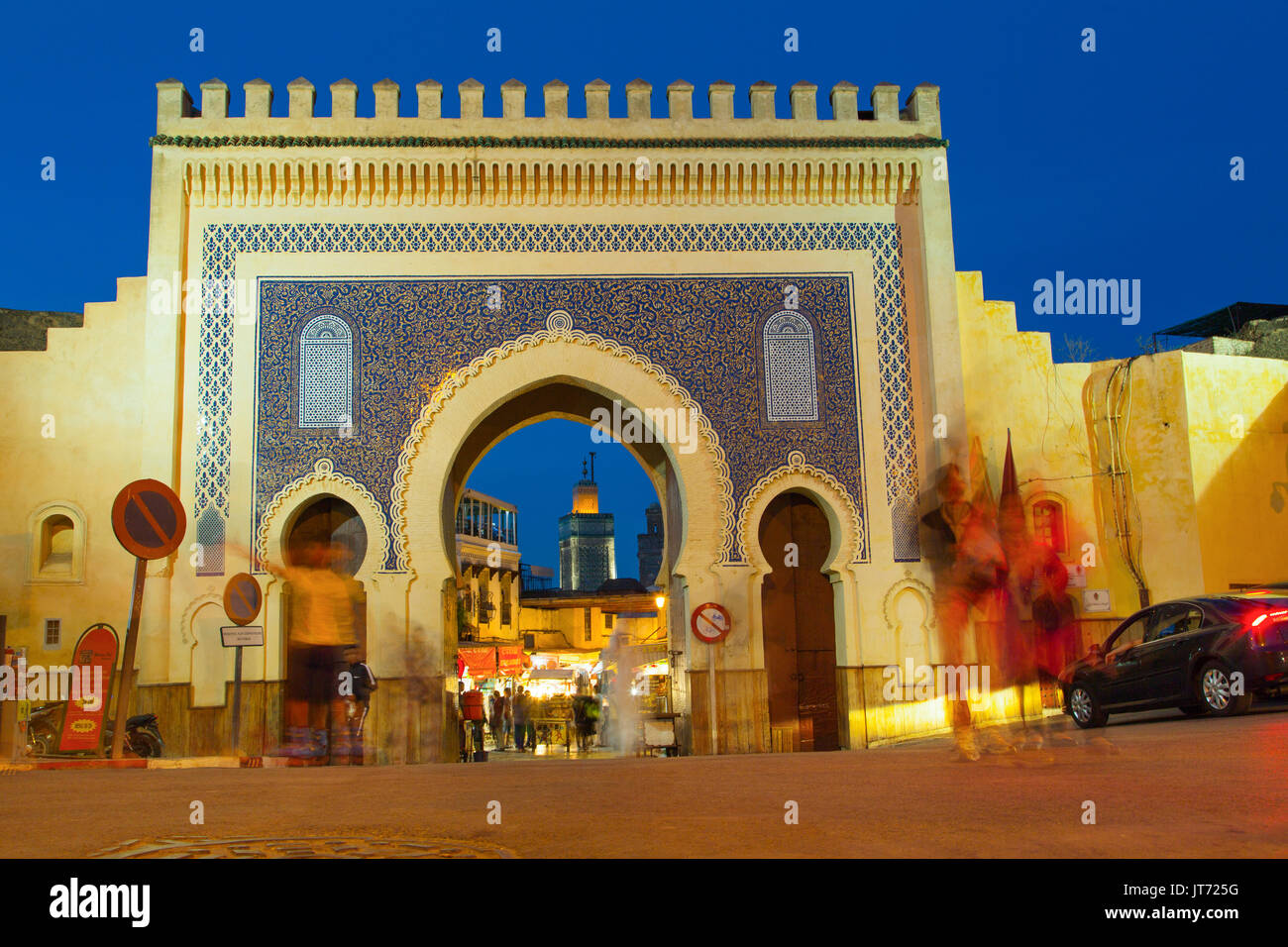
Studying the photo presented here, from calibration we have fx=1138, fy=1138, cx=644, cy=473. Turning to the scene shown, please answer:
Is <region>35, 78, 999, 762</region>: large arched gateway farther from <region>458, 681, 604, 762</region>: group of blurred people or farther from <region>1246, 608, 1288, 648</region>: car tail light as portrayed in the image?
<region>458, 681, 604, 762</region>: group of blurred people

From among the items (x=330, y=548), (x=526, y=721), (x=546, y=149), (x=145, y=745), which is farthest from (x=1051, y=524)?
(x=145, y=745)

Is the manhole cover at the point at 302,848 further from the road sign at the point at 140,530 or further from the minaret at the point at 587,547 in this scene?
the minaret at the point at 587,547

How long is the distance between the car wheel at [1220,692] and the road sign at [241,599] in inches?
329

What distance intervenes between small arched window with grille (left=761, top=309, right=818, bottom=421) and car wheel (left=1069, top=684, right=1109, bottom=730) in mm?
4563

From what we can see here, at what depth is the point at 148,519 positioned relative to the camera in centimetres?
925

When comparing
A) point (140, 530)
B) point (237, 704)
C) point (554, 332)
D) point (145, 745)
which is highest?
point (554, 332)

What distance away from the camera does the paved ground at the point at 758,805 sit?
416 cm

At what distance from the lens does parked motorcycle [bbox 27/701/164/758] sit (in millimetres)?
11742

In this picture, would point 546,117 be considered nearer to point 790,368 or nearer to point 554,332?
point 554,332

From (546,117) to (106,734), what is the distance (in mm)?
8500
